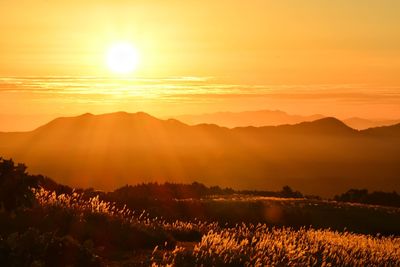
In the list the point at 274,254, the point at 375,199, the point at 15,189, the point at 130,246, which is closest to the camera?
the point at 15,189

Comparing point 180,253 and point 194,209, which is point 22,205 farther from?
point 194,209

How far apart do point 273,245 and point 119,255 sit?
3887 mm

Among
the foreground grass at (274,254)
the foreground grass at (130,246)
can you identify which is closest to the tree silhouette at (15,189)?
the foreground grass at (130,246)

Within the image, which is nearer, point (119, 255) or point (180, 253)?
point (180, 253)

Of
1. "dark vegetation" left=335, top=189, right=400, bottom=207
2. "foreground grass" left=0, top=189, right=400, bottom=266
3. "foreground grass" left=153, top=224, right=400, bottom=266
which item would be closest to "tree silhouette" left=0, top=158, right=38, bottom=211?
"foreground grass" left=0, top=189, right=400, bottom=266

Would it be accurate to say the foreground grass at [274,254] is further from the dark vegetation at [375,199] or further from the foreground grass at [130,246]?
the dark vegetation at [375,199]

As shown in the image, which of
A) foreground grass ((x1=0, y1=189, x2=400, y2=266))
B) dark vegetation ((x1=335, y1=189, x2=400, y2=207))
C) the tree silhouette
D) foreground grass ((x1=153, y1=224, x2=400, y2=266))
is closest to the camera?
foreground grass ((x1=0, y1=189, x2=400, y2=266))

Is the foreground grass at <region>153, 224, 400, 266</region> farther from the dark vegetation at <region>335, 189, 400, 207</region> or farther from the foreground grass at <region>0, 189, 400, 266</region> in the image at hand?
the dark vegetation at <region>335, 189, 400, 207</region>

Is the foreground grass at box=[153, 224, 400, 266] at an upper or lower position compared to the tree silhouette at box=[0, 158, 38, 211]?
A: lower

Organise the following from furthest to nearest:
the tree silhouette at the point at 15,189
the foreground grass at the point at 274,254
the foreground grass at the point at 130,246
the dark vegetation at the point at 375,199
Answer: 1. the dark vegetation at the point at 375,199
2. the foreground grass at the point at 274,254
3. the tree silhouette at the point at 15,189
4. the foreground grass at the point at 130,246

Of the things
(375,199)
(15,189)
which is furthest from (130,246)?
(375,199)

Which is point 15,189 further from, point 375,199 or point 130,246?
point 375,199

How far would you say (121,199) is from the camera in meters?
36.4

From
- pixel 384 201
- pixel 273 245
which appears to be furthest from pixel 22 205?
pixel 384 201
